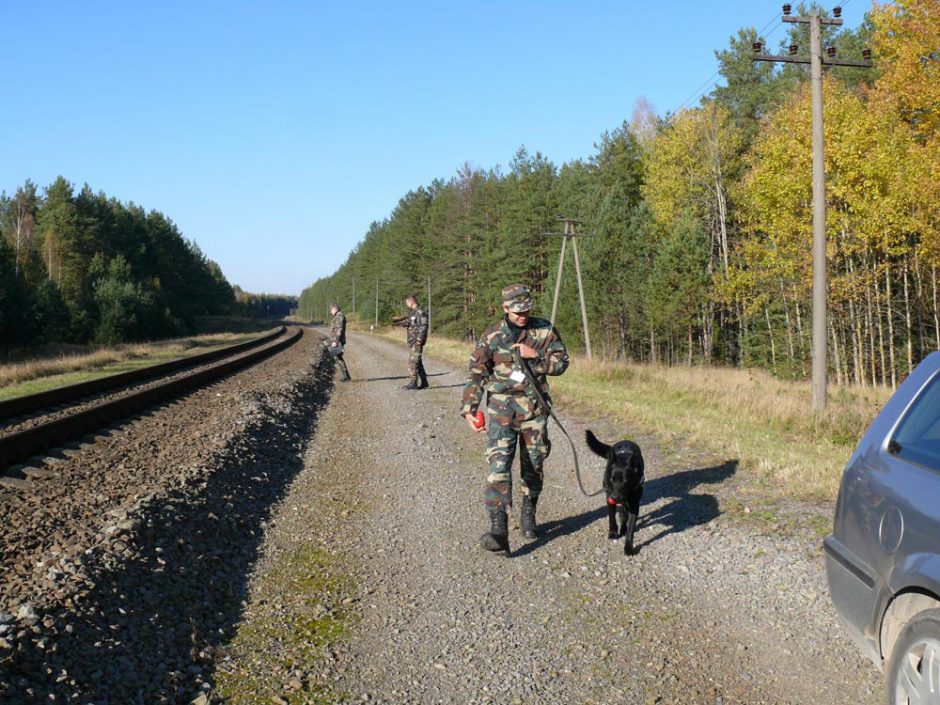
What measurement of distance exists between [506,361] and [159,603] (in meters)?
3.03

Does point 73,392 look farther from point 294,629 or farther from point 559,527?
point 294,629

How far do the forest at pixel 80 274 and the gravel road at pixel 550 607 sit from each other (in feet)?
123

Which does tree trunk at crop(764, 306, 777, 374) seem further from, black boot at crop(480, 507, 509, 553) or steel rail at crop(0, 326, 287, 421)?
black boot at crop(480, 507, 509, 553)

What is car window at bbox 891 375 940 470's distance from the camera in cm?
286

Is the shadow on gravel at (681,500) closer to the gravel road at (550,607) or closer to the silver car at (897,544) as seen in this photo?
the gravel road at (550,607)

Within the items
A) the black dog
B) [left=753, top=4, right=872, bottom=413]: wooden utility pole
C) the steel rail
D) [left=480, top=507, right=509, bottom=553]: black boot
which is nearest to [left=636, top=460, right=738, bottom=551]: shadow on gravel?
the black dog

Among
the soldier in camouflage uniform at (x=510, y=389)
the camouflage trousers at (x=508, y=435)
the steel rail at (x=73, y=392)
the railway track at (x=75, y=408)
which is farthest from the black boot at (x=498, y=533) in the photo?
the steel rail at (x=73, y=392)

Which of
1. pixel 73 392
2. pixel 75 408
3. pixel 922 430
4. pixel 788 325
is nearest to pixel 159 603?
pixel 922 430

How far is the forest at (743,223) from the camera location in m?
22.5

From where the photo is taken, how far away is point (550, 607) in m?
4.66

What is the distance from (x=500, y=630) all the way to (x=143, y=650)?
2003 mm

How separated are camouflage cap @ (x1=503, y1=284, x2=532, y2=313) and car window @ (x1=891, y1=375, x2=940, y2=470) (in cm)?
306

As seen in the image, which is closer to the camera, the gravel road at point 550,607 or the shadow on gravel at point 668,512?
the gravel road at point 550,607

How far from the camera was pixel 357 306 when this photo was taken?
12325cm
